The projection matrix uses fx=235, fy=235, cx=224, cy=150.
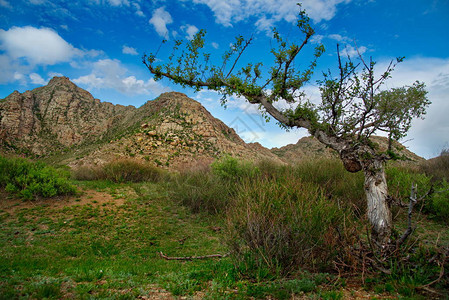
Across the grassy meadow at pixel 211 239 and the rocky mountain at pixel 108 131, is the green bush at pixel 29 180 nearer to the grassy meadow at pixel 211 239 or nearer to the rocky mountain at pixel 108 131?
the grassy meadow at pixel 211 239

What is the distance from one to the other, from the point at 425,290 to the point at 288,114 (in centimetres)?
Result: 473

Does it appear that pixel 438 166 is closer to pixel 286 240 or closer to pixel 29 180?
pixel 286 240

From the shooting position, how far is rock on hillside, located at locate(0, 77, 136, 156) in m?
37.0

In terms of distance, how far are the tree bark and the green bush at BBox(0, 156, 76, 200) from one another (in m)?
10.1

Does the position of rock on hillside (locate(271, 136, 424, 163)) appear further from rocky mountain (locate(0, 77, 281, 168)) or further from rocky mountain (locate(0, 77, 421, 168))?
rocky mountain (locate(0, 77, 281, 168))

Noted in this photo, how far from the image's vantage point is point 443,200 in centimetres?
760

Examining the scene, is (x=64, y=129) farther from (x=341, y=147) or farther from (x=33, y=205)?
(x=341, y=147)

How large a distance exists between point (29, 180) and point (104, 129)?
38.3 metres

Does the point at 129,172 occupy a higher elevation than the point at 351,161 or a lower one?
lower

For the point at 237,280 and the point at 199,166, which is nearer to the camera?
the point at 237,280

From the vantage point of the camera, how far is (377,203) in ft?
13.9

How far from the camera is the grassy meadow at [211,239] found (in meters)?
2.86

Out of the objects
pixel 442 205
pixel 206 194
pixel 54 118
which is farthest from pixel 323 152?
pixel 54 118

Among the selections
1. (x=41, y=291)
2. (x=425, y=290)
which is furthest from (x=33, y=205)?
(x=425, y=290)
